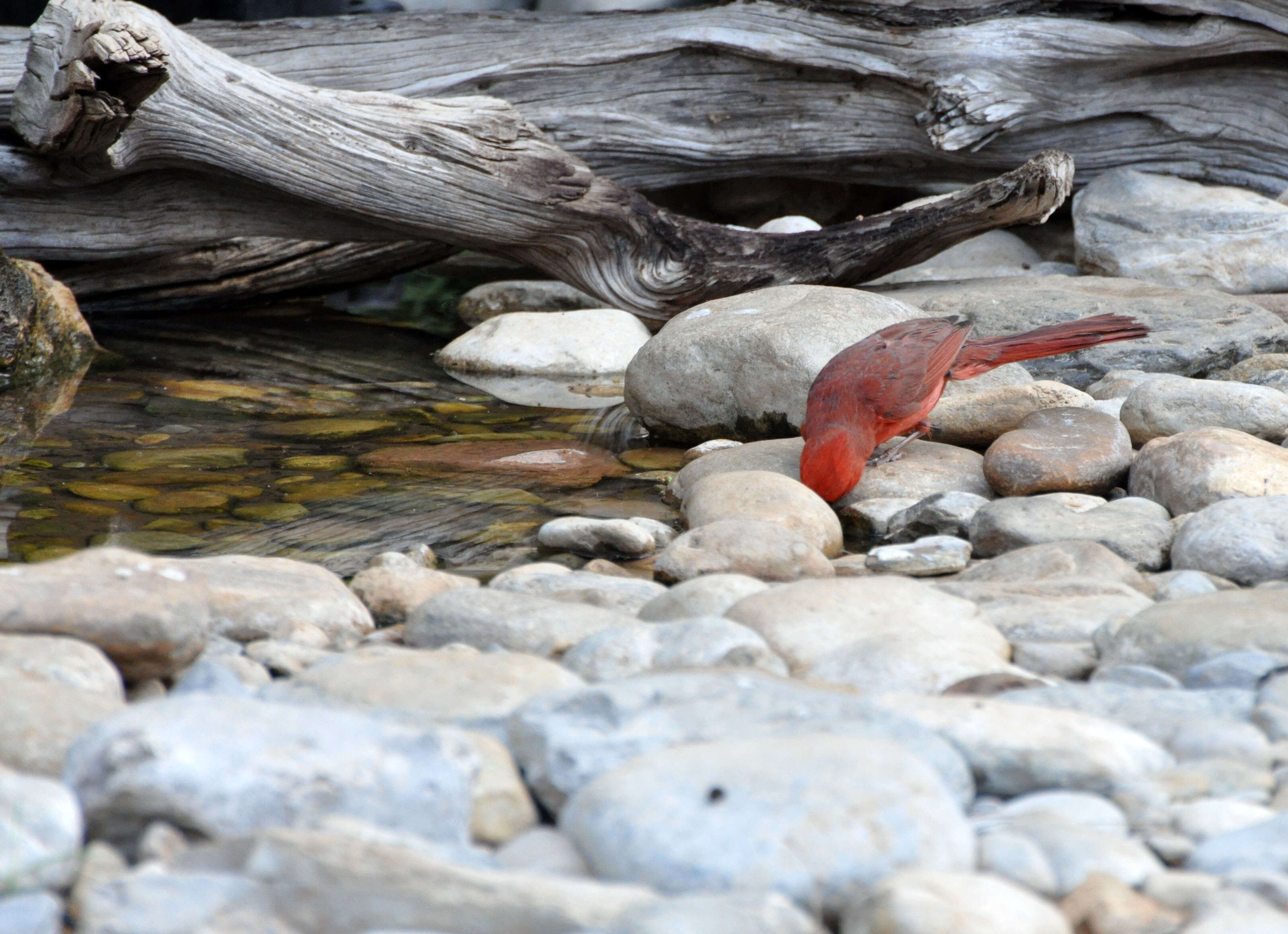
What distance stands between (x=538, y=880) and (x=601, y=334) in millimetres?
5532

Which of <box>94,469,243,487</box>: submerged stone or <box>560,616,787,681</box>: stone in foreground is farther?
<box>94,469,243,487</box>: submerged stone

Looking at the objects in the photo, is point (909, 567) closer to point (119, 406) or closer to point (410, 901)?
point (410, 901)

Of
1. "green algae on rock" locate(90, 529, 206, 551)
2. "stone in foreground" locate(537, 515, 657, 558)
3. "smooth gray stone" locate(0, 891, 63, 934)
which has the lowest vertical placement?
"green algae on rock" locate(90, 529, 206, 551)

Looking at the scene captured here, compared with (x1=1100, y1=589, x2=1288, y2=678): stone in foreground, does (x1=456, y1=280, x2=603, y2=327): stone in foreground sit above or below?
below

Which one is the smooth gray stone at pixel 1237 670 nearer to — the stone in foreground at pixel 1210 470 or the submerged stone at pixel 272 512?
the stone in foreground at pixel 1210 470

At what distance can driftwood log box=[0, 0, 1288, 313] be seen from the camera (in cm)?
697

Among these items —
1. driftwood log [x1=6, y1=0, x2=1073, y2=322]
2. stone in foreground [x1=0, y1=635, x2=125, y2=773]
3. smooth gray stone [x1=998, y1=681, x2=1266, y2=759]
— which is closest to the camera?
stone in foreground [x1=0, y1=635, x2=125, y2=773]

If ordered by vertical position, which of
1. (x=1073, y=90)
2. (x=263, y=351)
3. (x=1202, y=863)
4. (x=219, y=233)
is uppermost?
(x=1073, y=90)

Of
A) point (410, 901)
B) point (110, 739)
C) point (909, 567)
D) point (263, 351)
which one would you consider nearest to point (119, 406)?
point (263, 351)

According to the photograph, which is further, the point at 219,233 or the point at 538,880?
the point at 219,233

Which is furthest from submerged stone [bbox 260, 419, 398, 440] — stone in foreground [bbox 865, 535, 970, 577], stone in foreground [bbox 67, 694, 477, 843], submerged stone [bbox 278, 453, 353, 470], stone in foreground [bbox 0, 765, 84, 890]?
stone in foreground [bbox 0, 765, 84, 890]

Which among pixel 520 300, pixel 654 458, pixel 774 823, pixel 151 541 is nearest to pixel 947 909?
pixel 774 823

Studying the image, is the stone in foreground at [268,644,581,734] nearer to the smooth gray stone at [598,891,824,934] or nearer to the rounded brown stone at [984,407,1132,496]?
the smooth gray stone at [598,891,824,934]

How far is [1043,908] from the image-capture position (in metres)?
1.48
